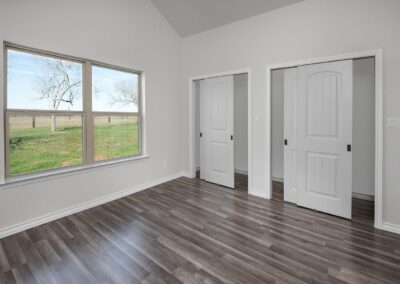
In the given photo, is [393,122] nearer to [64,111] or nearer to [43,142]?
[64,111]

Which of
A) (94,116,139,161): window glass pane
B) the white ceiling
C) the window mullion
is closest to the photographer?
the window mullion

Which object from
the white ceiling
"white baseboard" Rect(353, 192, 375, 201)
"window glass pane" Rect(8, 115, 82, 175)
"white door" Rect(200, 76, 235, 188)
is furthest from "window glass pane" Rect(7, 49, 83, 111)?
"white baseboard" Rect(353, 192, 375, 201)

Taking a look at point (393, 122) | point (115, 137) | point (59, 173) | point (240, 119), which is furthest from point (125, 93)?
point (393, 122)

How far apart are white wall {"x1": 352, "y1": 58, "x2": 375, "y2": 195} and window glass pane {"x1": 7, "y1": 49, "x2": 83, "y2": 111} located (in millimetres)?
4326

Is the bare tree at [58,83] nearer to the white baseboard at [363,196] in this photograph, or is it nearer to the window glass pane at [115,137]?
the window glass pane at [115,137]

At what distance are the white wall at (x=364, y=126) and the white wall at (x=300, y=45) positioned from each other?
957 mm

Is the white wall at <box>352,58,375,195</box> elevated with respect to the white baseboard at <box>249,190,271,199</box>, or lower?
elevated

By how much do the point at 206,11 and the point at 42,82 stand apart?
9.25 feet

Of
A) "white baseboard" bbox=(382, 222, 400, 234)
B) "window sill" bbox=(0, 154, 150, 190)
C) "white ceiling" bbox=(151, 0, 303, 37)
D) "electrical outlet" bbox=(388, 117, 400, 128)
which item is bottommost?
"white baseboard" bbox=(382, 222, 400, 234)

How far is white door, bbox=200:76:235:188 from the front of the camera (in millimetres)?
4016

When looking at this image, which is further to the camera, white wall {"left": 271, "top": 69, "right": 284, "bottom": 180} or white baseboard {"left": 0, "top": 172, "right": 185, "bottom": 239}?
white wall {"left": 271, "top": 69, "right": 284, "bottom": 180}

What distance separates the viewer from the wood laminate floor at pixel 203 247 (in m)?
1.84

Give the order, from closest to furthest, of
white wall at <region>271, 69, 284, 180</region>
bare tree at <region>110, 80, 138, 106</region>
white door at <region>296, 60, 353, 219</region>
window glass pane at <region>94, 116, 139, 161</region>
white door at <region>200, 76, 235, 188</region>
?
white door at <region>296, 60, 353, 219</region> < window glass pane at <region>94, 116, 139, 161</region> < bare tree at <region>110, 80, 138, 106</region> < white door at <region>200, 76, 235, 188</region> < white wall at <region>271, 69, 284, 180</region>

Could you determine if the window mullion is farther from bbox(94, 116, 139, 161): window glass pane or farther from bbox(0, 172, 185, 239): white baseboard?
bbox(0, 172, 185, 239): white baseboard
